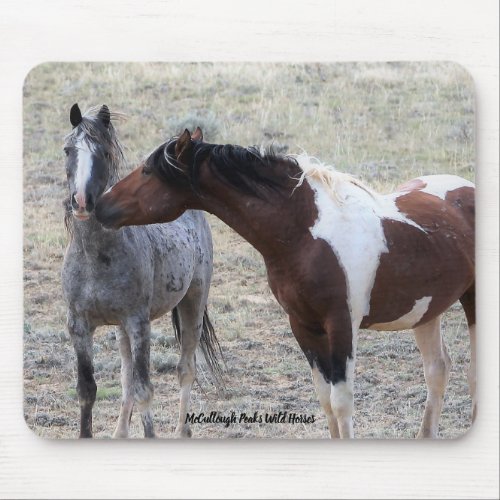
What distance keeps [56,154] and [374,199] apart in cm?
118

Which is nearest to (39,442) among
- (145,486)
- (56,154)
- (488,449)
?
(145,486)

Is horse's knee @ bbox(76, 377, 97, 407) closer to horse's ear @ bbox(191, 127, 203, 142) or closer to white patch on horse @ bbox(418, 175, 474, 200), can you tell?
horse's ear @ bbox(191, 127, 203, 142)

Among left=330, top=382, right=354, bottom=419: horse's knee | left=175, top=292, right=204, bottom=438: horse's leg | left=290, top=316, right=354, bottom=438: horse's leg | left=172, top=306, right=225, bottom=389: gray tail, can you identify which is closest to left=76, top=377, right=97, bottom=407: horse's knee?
left=175, top=292, right=204, bottom=438: horse's leg

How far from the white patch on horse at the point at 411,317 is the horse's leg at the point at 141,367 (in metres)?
0.82

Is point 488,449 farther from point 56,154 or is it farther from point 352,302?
point 56,154

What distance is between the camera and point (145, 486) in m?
3.55

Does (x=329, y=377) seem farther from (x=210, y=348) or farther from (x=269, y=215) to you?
(x=269, y=215)

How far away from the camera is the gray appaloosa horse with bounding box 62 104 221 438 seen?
3.44 meters

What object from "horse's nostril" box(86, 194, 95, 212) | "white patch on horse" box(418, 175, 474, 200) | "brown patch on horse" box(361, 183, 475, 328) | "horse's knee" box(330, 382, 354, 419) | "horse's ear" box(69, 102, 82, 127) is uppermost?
"horse's ear" box(69, 102, 82, 127)

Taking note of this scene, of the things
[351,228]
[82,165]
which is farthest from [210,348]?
[82,165]

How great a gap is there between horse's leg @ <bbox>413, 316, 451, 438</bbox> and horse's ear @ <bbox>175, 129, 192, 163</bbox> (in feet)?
3.54

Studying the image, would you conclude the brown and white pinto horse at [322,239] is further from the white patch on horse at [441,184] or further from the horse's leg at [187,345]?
the horse's leg at [187,345]

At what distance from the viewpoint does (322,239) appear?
133 inches
